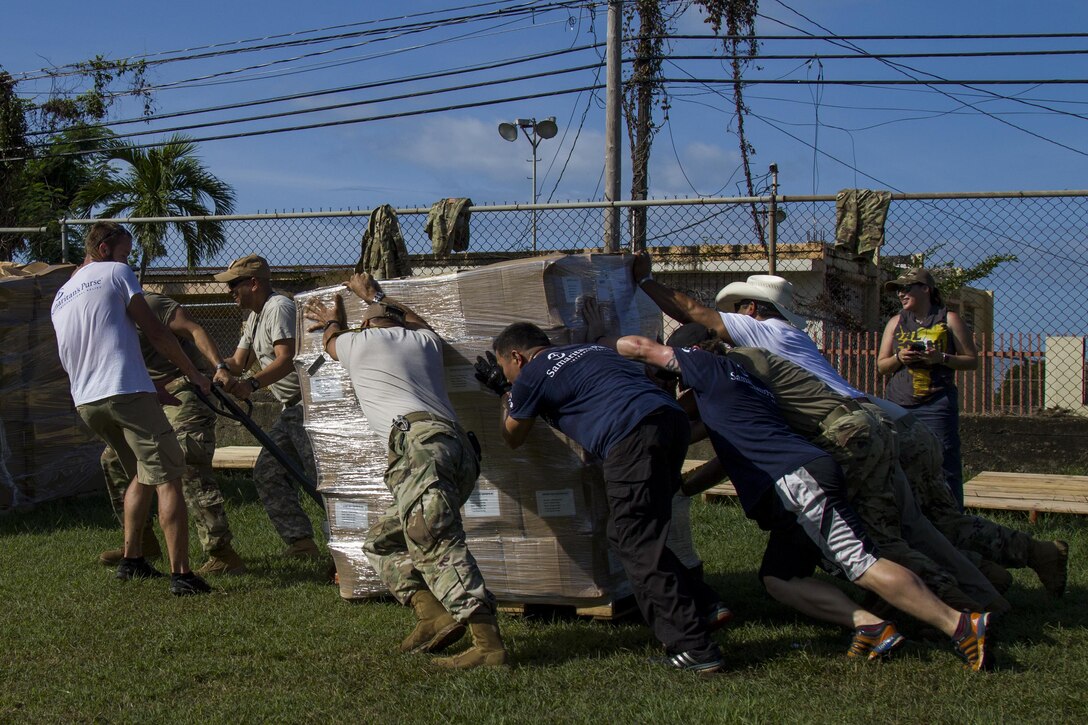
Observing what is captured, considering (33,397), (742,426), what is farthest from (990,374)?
(33,397)

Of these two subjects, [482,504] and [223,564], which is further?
[223,564]

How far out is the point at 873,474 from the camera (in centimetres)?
454

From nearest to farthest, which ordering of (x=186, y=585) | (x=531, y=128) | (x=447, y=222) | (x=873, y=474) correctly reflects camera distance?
(x=873, y=474), (x=186, y=585), (x=447, y=222), (x=531, y=128)

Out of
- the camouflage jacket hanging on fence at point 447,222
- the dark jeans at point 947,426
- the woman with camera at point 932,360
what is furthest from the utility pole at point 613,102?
the dark jeans at point 947,426

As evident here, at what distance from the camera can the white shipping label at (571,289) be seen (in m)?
4.95

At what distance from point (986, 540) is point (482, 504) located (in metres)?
2.48

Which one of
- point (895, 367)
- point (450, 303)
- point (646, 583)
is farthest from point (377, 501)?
point (895, 367)

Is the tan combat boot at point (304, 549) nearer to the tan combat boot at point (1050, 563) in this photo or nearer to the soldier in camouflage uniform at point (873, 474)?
the soldier in camouflage uniform at point (873, 474)

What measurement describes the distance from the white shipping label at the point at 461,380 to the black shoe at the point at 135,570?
2.23 meters

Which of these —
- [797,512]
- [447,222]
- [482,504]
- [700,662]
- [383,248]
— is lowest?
[700,662]

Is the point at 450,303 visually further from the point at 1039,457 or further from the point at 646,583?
the point at 1039,457

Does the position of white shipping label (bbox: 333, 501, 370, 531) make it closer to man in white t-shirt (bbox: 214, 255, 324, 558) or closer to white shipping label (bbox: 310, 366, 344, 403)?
white shipping label (bbox: 310, 366, 344, 403)

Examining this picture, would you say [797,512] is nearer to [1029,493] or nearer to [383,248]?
[383,248]

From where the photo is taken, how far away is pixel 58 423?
8.49 m
